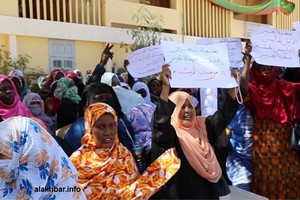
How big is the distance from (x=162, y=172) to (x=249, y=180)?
1.38m

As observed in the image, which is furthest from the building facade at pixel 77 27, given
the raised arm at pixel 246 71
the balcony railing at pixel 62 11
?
the raised arm at pixel 246 71

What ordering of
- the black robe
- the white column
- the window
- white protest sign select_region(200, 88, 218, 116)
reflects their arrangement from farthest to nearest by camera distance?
1. the window
2. the white column
3. white protest sign select_region(200, 88, 218, 116)
4. the black robe

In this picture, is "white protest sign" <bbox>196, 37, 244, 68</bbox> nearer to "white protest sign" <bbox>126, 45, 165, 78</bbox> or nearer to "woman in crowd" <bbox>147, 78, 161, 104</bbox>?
"white protest sign" <bbox>126, 45, 165, 78</bbox>

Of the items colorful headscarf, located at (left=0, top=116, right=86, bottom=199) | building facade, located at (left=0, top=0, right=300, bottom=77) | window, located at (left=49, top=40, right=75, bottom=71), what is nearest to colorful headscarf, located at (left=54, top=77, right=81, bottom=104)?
colorful headscarf, located at (left=0, top=116, right=86, bottom=199)

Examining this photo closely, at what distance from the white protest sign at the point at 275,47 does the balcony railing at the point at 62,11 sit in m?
8.06

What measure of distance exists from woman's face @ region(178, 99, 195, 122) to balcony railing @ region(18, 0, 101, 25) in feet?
28.0

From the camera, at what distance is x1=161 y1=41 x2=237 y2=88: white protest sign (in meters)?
2.67

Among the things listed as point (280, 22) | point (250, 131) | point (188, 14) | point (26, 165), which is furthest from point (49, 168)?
point (280, 22)

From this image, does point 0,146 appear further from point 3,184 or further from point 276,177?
point 276,177

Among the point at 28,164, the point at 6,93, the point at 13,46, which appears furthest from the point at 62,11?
the point at 28,164

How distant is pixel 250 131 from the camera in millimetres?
3371

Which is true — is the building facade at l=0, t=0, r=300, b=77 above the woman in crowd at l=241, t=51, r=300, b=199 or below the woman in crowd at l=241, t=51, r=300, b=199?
above

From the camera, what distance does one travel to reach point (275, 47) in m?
3.21

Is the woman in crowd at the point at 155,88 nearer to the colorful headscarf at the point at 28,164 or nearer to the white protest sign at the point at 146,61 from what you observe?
the white protest sign at the point at 146,61
